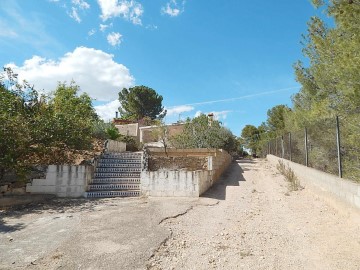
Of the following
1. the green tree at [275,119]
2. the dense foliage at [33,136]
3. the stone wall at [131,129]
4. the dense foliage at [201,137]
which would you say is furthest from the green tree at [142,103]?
the dense foliage at [33,136]

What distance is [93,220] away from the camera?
22.8 feet

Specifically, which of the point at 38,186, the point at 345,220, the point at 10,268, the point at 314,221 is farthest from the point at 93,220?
the point at 345,220

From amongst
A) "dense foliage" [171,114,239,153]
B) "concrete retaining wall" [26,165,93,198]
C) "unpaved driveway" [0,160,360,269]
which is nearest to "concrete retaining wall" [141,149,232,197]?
"unpaved driveway" [0,160,360,269]

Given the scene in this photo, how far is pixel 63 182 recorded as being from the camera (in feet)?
32.4

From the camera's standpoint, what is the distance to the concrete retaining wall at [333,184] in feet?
20.0

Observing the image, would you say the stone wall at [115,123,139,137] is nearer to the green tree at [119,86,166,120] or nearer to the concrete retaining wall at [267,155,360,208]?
the green tree at [119,86,166,120]

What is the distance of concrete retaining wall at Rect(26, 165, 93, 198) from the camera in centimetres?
962

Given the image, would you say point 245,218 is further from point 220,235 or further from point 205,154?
point 205,154

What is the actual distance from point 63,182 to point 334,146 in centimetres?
872

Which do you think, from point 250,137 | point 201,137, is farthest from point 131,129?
point 250,137

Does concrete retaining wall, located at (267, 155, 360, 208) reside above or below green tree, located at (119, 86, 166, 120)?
below

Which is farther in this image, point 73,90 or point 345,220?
point 73,90

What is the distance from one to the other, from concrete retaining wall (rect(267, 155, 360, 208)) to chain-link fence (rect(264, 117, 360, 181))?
24 cm

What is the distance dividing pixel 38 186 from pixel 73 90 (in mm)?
17072
